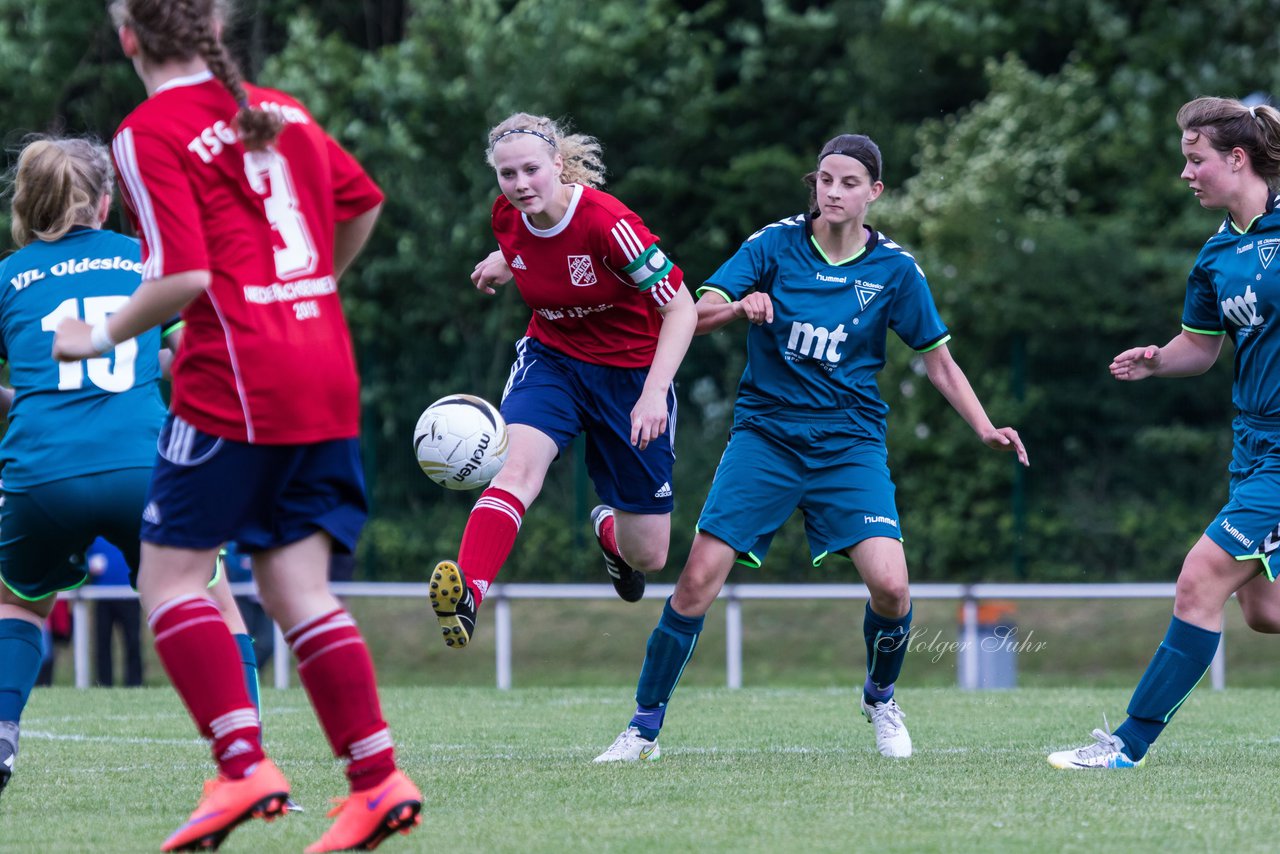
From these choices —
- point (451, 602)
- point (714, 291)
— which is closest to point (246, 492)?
point (451, 602)

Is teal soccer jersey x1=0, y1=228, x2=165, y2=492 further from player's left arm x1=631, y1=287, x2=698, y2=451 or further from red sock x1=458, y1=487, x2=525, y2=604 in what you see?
player's left arm x1=631, y1=287, x2=698, y2=451

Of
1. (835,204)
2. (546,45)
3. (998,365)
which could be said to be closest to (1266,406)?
A: (835,204)

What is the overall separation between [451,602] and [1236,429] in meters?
2.59

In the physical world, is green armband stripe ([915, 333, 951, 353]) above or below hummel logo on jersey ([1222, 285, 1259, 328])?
below

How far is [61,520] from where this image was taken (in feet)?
15.0

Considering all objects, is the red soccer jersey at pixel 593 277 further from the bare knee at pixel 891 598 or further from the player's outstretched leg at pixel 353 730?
the player's outstretched leg at pixel 353 730

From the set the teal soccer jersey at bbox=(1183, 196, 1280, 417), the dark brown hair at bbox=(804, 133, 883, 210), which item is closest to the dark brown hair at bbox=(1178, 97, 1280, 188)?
the teal soccer jersey at bbox=(1183, 196, 1280, 417)

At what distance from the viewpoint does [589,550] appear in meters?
15.3

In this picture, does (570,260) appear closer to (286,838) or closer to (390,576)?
(286,838)

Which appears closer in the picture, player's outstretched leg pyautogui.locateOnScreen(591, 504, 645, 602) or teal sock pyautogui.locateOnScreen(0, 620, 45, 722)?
teal sock pyautogui.locateOnScreen(0, 620, 45, 722)

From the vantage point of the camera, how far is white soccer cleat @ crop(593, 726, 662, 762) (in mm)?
5684

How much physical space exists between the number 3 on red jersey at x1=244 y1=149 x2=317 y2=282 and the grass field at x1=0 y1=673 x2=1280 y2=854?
1319mm

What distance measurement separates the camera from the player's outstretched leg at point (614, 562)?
6906 mm

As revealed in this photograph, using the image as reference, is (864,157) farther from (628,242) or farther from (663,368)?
(663,368)
